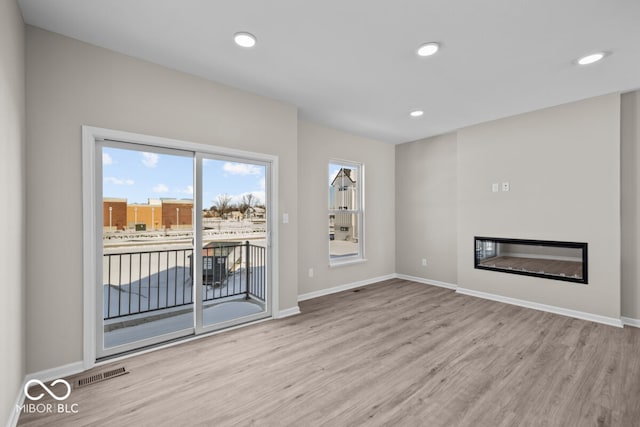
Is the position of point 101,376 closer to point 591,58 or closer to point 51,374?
point 51,374

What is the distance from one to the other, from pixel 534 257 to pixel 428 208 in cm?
179

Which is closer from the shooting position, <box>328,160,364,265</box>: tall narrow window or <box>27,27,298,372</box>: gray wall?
<box>27,27,298,372</box>: gray wall

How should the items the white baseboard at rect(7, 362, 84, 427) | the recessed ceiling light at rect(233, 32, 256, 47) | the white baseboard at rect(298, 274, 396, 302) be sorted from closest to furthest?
the white baseboard at rect(7, 362, 84, 427)
the recessed ceiling light at rect(233, 32, 256, 47)
the white baseboard at rect(298, 274, 396, 302)

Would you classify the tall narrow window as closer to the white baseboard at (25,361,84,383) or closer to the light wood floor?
the light wood floor

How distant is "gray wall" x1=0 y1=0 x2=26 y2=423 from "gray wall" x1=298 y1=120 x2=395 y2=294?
2934 mm

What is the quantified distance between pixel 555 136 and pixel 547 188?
67cm

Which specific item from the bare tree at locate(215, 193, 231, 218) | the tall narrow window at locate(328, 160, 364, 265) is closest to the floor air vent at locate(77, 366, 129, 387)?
the bare tree at locate(215, 193, 231, 218)

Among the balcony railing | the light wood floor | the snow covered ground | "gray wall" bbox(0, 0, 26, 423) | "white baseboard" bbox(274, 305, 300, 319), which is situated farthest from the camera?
"white baseboard" bbox(274, 305, 300, 319)

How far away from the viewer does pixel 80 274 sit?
232cm

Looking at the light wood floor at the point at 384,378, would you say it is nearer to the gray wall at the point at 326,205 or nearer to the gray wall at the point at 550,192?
the gray wall at the point at 550,192

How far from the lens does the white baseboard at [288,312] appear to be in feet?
11.7

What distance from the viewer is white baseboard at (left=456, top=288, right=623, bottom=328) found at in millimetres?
3345

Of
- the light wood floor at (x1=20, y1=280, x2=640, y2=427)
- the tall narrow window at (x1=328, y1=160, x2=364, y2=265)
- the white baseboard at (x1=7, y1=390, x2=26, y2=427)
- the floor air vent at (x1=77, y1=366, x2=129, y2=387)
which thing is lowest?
the light wood floor at (x1=20, y1=280, x2=640, y2=427)

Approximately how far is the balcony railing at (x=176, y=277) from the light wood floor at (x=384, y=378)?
60cm
